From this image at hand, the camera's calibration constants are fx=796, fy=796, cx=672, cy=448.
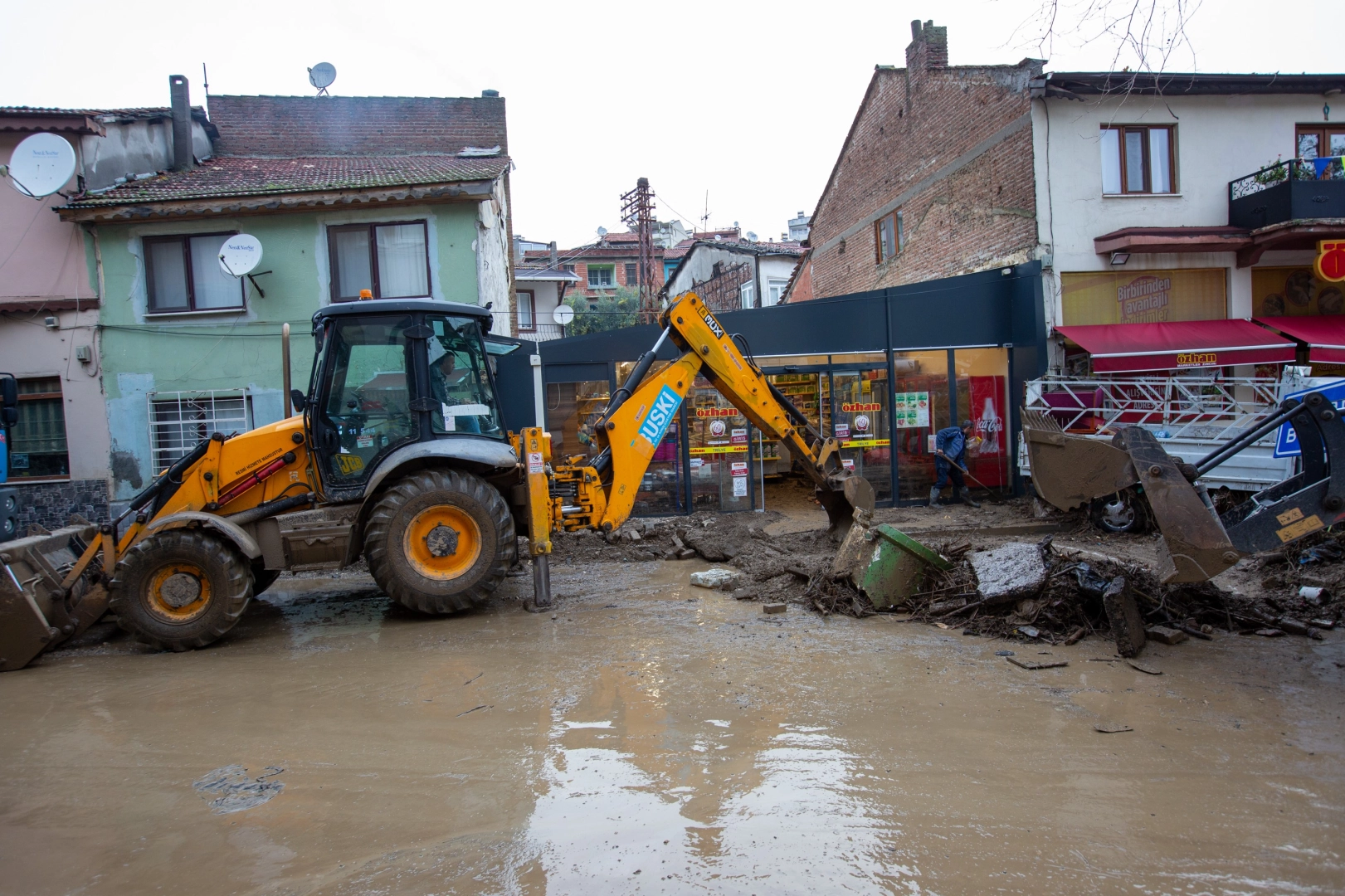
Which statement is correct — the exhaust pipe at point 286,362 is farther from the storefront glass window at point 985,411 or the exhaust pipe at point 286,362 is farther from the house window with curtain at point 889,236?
the house window with curtain at point 889,236

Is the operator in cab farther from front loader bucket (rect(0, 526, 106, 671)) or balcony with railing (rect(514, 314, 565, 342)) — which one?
balcony with railing (rect(514, 314, 565, 342))

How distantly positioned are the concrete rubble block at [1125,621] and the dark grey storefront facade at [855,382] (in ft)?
24.4

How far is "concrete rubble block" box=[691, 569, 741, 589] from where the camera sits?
8.05 metres

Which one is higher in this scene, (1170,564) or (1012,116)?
(1012,116)

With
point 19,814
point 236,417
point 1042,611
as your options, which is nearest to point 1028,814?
point 1042,611

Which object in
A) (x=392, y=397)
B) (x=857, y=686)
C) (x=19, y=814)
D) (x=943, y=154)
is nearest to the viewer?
(x=19, y=814)

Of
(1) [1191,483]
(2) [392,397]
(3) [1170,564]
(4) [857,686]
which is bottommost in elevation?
(4) [857,686]

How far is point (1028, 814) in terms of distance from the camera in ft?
10.9

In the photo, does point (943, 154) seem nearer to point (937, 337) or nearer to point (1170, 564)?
point (937, 337)

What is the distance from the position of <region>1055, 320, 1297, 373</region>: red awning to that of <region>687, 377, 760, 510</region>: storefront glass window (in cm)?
567

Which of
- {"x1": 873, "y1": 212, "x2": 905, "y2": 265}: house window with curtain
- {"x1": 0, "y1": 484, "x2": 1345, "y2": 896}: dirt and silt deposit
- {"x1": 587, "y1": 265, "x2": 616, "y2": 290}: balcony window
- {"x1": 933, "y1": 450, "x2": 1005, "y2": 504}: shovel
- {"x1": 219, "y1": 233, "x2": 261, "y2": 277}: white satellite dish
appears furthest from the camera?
{"x1": 587, "y1": 265, "x2": 616, "y2": 290}: balcony window

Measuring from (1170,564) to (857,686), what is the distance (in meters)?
2.12

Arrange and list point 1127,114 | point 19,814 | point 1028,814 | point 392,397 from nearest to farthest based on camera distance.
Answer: point 1028,814, point 19,814, point 392,397, point 1127,114

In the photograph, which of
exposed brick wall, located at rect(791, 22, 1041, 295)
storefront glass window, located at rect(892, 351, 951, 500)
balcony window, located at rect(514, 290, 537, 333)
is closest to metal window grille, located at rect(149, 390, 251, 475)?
storefront glass window, located at rect(892, 351, 951, 500)
